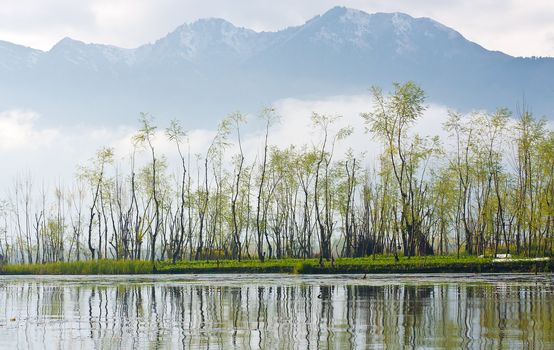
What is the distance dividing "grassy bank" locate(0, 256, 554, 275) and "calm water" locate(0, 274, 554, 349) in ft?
60.2

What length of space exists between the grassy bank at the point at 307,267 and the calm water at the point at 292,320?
18343 millimetres

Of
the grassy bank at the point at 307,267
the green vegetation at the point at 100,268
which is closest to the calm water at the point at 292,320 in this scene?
the grassy bank at the point at 307,267

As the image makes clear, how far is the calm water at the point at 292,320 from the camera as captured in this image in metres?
18.2

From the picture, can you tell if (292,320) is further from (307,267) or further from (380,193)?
(380,193)

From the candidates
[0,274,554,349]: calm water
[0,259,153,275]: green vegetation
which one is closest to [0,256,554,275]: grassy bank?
[0,259,153,275]: green vegetation

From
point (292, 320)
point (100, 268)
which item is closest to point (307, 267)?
point (100, 268)

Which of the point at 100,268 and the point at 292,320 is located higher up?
the point at 292,320

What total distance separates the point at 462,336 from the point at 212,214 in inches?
3086

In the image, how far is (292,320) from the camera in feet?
76.0

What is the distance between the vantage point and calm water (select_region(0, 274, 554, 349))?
1820 cm

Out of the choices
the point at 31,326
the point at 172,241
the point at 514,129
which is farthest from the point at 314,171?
the point at 31,326

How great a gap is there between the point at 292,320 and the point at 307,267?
1527 inches

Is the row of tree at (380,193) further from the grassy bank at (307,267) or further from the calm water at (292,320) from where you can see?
the calm water at (292,320)

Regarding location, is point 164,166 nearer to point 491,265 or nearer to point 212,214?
point 212,214
